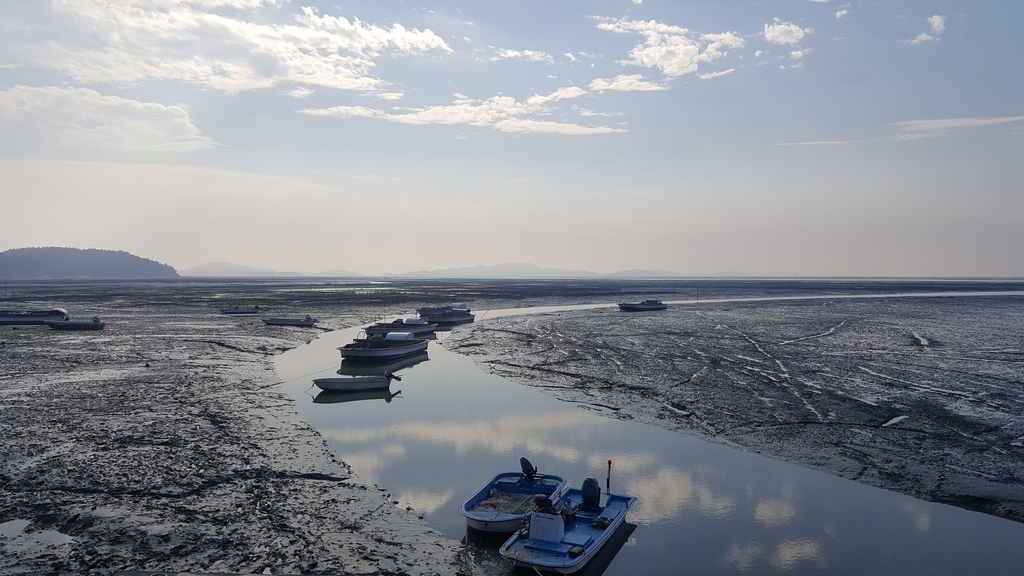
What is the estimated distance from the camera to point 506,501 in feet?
48.8

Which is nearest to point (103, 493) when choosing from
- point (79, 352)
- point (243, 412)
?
point (243, 412)

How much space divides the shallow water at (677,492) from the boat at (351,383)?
2.34 metres

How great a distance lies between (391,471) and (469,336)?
37221 millimetres

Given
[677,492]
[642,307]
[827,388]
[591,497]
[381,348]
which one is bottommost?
[677,492]

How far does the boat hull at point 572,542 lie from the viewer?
11844mm

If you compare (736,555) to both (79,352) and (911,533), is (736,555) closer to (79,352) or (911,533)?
(911,533)

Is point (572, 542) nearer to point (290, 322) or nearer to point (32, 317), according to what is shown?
point (290, 322)

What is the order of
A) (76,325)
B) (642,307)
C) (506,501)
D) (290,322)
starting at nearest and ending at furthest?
(506,501)
(76,325)
(290,322)
(642,307)

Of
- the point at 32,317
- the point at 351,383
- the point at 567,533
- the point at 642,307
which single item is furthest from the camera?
the point at 642,307

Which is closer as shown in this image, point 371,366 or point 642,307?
point 371,366

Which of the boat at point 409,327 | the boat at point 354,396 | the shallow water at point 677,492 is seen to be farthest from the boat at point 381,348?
the shallow water at point 677,492

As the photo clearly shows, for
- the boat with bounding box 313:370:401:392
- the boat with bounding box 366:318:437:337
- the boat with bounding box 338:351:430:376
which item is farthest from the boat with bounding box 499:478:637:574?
the boat with bounding box 366:318:437:337

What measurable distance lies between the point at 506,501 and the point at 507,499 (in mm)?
143

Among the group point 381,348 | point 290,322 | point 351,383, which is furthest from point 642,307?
point 351,383
